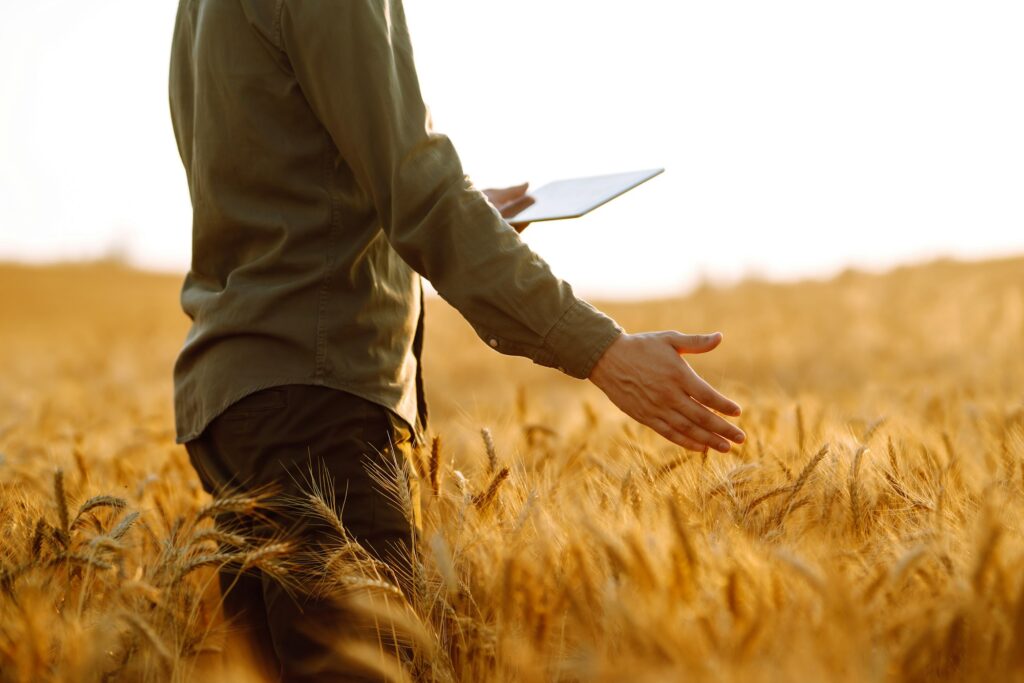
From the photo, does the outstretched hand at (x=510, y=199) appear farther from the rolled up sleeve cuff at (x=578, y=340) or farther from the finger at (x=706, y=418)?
the finger at (x=706, y=418)

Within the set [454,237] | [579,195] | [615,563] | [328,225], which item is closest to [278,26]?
[328,225]

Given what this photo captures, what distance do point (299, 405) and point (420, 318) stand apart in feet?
1.31

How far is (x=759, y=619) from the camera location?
105 centimetres

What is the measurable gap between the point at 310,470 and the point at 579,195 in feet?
2.40

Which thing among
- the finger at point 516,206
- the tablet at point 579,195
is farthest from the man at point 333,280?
the finger at point 516,206

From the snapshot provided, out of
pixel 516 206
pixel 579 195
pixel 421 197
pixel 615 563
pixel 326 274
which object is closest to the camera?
pixel 615 563

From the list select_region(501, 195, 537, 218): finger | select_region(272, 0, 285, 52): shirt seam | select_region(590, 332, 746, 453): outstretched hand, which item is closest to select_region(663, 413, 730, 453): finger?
select_region(590, 332, 746, 453): outstretched hand

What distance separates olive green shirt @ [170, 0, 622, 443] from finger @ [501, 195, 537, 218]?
1.12ft

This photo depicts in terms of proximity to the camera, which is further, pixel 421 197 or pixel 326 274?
pixel 326 274

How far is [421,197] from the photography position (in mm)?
1359

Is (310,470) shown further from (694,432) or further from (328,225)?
(694,432)

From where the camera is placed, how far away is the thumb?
138cm

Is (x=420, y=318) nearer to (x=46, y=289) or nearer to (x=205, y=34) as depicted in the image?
(x=205, y=34)

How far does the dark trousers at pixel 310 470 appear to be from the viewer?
1463 mm
